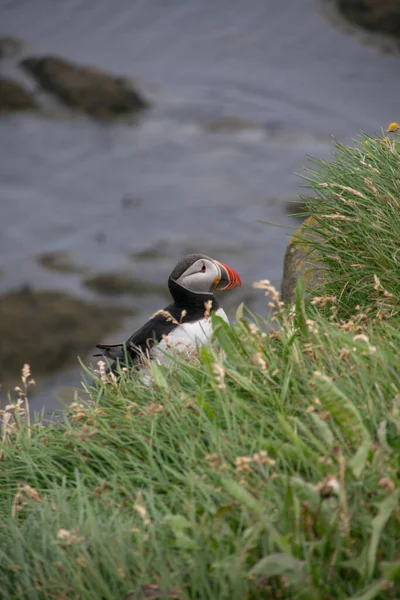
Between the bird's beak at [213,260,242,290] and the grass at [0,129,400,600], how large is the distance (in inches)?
55.8

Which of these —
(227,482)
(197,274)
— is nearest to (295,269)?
(197,274)

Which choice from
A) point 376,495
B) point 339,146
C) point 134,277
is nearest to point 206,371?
point 376,495

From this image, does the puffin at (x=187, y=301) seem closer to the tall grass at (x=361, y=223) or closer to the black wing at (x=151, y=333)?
the black wing at (x=151, y=333)

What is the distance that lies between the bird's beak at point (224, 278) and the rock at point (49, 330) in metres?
10.9

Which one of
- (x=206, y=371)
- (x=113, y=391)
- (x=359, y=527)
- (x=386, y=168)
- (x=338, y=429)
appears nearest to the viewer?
(x=359, y=527)

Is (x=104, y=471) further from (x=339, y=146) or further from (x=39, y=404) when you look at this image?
(x=39, y=404)

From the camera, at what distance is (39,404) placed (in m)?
15.5

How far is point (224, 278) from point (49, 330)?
1161cm

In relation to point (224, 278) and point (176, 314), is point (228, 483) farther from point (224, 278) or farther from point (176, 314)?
point (224, 278)

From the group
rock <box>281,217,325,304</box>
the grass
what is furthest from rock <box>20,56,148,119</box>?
the grass

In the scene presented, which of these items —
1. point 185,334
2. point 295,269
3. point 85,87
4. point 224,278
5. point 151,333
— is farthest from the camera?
point 85,87

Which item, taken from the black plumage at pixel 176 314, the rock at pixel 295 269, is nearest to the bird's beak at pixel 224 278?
the black plumage at pixel 176 314

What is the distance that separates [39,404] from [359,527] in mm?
13717

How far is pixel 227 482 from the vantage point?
241 cm
